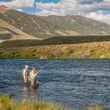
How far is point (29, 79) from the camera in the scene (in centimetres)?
5550

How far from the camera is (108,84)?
62.1 metres

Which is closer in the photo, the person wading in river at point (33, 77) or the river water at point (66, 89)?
the river water at point (66, 89)

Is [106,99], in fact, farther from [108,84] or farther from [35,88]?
[108,84]

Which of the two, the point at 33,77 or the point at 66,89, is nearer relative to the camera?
the point at 33,77

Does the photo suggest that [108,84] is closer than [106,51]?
Yes

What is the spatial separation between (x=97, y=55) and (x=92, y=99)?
Answer: 150 meters

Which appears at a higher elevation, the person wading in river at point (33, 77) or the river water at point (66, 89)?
the person wading in river at point (33, 77)

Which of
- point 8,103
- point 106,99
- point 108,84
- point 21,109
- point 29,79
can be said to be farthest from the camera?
point 108,84

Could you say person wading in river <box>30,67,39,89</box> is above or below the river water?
above

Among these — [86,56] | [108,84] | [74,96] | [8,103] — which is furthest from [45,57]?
[8,103]

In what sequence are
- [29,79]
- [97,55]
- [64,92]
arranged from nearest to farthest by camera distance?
[64,92] → [29,79] → [97,55]

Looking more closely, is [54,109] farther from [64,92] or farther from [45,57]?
[45,57]

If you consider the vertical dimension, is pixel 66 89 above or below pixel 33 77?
below

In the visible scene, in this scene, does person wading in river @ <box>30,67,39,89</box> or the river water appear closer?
the river water
